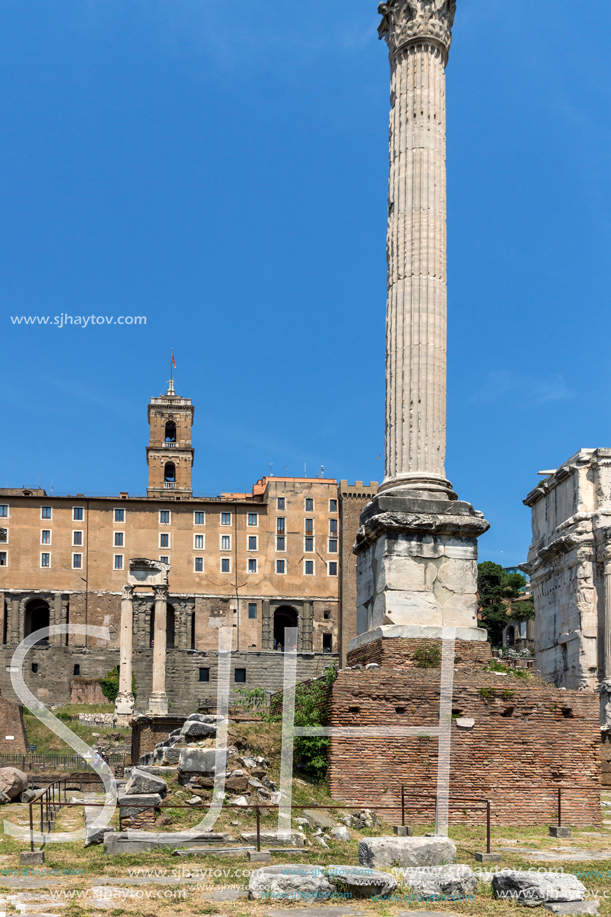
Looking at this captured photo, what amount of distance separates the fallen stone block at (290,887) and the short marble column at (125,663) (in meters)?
46.9

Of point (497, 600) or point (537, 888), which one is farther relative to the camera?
point (497, 600)

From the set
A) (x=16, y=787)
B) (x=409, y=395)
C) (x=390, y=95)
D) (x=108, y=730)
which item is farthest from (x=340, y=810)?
(x=108, y=730)

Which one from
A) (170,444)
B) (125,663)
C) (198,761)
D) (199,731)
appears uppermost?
(170,444)

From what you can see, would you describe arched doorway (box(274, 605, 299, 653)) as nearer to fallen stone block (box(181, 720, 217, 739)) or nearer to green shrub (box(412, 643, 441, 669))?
fallen stone block (box(181, 720, 217, 739))

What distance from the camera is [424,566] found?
46.5 ft

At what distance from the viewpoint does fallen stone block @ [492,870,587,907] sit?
775 cm

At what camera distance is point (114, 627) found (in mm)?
73688

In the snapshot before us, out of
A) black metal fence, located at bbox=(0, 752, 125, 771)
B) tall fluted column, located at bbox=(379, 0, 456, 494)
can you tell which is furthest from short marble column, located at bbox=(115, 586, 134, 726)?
tall fluted column, located at bbox=(379, 0, 456, 494)

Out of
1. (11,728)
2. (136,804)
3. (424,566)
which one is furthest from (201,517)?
(136,804)

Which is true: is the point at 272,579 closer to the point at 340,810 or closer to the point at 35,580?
the point at 35,580

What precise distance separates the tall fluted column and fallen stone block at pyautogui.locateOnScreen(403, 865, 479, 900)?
282 inches

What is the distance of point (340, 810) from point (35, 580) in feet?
213

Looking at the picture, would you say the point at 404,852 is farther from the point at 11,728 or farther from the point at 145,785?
the point at 11,728

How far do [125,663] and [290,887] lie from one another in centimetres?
4886
